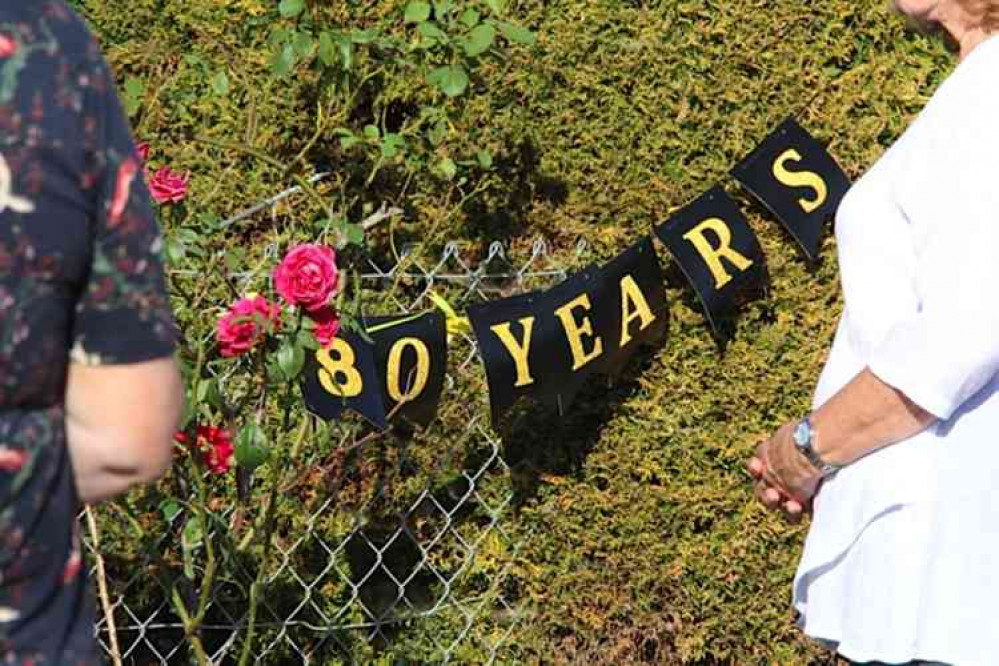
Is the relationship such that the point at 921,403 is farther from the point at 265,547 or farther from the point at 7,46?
the point at 265,547

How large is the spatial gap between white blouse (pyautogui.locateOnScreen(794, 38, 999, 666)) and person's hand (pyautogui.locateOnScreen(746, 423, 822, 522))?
5 cm

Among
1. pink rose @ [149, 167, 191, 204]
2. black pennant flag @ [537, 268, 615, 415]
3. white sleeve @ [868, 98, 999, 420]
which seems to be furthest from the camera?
black pennant flag @ [537, 268, 615, 415]

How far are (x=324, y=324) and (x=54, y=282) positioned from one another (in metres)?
1.57

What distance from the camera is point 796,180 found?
3.54 metres

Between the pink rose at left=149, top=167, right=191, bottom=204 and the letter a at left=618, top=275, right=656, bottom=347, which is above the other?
the pink rose at left=149, top=167, right=191, bottom=204

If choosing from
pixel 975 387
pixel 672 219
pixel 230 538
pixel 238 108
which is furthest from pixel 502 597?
pixel 975 387

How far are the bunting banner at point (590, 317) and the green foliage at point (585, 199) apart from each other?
3.0 inches

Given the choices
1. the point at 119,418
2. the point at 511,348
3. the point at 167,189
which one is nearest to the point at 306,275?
the point at 167,189

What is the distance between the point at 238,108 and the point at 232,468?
31.0 inches

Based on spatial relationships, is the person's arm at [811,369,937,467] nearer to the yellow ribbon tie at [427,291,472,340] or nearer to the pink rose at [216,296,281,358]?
the pink rose at [216,296,281,358]

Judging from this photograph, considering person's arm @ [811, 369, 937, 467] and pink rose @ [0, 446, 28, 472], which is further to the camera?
person's arm @ [811, 369, 937, 467]

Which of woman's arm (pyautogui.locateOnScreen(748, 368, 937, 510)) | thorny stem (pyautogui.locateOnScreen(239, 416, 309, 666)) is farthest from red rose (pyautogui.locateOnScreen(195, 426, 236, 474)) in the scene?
woman's arm (pyautogui.locateOnScreen(748, 368, 937, 510))

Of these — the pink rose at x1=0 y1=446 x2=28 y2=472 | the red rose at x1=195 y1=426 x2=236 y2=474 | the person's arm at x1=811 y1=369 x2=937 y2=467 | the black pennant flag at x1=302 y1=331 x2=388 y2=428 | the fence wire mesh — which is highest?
the pink rose at x1=0 y1=446 x2=28 y2=472

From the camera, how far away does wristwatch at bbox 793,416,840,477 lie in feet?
7.66
